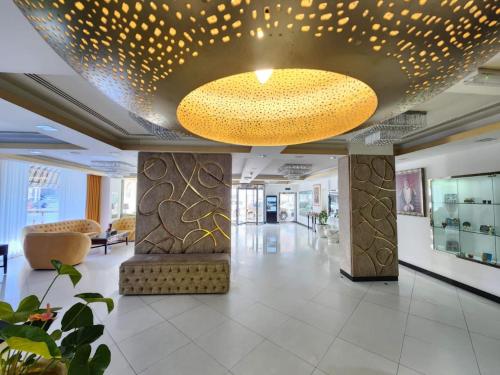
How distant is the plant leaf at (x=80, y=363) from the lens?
748 millimetres

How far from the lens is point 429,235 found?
500 cm

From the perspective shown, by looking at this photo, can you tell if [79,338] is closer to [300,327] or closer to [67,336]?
[67,336]

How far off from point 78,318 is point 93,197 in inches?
414

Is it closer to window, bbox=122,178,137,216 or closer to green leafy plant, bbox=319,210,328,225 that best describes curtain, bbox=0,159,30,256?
window, bbox=122,178,137,216

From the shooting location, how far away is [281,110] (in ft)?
3.54

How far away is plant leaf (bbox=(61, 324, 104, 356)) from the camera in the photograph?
93 centimetres

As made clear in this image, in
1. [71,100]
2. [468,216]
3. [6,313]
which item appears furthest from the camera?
[468,216]

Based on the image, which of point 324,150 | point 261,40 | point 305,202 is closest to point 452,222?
point 324,150

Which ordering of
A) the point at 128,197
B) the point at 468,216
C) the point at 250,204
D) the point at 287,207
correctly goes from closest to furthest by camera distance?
the point at 468,216 → the point at 128,197 → the point at 250,204 → the point at 287,207

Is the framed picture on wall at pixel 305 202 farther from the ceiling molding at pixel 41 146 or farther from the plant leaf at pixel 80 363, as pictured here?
the plant leaf at pixel 80 363

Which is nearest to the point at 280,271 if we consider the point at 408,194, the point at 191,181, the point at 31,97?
the point at 191,181

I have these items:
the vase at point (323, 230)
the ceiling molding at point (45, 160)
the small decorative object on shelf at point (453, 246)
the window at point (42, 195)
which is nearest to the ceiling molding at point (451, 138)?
the small decorative object on shelf at point (453, 246)

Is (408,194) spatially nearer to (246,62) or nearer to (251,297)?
(251,297)

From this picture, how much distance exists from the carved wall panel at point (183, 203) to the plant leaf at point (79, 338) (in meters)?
3.70
